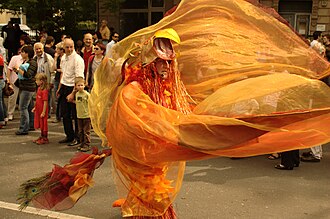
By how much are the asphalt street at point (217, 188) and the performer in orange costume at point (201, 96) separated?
1459 mm

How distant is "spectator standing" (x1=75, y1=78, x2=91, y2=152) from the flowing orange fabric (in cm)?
360

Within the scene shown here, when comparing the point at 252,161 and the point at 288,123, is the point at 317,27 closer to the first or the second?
the point at 252,161

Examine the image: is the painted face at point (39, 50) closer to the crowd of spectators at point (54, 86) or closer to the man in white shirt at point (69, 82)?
the crowd of spectators at point (54, 86)

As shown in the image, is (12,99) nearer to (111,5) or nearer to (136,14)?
(111,5)

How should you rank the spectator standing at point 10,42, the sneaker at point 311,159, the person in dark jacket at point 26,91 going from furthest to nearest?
the spectator standing at point 10,42
the person in dark jacket at point 26,91
the sneaker at point 311,159

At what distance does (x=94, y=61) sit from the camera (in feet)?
27.9

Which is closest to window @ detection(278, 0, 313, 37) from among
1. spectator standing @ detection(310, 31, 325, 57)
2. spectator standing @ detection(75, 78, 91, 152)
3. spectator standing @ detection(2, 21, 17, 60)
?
spectator standing @ detection(310, 31, 325, 57)

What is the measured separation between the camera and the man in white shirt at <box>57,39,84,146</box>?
8.00 metres

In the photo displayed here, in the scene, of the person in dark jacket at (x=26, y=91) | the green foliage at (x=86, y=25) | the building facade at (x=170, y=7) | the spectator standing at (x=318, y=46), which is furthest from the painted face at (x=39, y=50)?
the green foliage at (x=86, y=25)

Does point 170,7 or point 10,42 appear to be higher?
point 170,7

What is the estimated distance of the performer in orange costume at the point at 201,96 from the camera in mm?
2809

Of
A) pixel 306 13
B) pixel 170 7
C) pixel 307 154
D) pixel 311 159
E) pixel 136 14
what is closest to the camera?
pixel 311 159

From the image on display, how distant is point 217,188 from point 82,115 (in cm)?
281

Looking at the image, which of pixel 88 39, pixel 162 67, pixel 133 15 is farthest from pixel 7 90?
pixel 133 15
